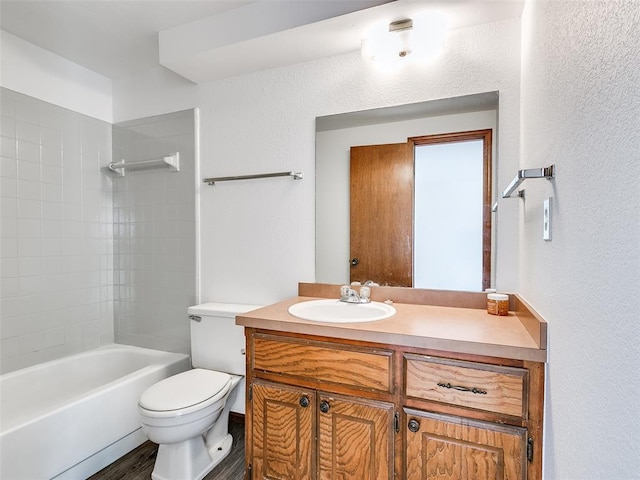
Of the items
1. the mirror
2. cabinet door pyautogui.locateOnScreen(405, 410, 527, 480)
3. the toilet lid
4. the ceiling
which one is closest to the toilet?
the toilet lid

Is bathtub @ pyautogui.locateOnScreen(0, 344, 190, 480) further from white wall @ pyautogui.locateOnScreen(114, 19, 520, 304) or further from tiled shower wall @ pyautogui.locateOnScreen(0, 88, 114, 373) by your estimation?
white wall @ pyautogui.locateOnScreen(114, 19, 520, 304)

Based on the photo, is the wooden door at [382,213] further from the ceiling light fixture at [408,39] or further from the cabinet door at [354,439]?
the cabinet door at [354,439]

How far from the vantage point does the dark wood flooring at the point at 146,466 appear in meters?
1.68

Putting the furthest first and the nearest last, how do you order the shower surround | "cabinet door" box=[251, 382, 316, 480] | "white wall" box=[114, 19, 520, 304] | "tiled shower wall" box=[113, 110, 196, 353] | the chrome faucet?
"tiled shower wall" box=[113, 110, 196, 353], the shower surround, the chrome faucet, "white wall" box=[114, 19, 520, 304], "cabinet door" box=[251, 382, 316, 480]

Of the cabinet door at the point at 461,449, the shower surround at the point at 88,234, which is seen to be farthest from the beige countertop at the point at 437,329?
the shower surround at the point at 88,234

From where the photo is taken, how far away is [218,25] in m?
1.79

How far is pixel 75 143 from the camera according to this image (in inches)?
93.0

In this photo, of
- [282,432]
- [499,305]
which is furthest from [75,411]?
[499,305]

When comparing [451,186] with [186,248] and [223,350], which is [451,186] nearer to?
[223,350]

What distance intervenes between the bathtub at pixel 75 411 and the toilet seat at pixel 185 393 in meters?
0.33

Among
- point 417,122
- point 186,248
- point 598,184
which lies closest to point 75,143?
point 186,248

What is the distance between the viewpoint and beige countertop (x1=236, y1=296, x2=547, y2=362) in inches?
41.0

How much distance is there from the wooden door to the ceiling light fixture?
1.44ft

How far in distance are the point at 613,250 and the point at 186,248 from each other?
227 centimetres
